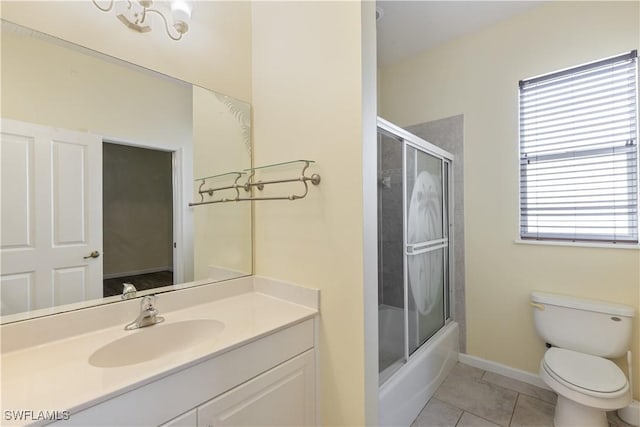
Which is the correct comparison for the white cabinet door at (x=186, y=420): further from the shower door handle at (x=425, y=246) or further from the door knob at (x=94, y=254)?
the shower door handle at (x=425, y=246)

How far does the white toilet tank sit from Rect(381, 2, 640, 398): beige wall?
0.35ft

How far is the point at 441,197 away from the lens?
7.48 feet

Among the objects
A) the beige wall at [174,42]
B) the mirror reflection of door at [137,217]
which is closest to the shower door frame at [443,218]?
the beige wall at [174,42]

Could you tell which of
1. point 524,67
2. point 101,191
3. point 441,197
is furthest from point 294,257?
point 524,67

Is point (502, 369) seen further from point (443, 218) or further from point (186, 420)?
point (186, 420)

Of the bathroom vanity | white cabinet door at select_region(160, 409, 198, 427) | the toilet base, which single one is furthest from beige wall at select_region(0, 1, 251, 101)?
the toilet base

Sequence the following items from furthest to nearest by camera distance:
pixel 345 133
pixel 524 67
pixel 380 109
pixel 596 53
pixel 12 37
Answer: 1. pixel 380 109
2. pixel 524 67
3. pixel 596 53
4. pixel 345 133
5. pixel 12 37

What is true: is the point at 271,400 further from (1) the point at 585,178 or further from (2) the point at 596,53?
(2) the point at 596,53

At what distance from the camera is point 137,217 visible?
1254 mm

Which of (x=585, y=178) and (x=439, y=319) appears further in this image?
(x=439, y=319)

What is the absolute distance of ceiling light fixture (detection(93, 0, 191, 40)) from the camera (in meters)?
1.12

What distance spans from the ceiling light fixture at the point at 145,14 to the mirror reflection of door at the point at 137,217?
52 centimetres

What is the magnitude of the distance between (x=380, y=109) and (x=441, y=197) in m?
1.14

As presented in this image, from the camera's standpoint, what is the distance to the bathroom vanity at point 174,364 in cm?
70
